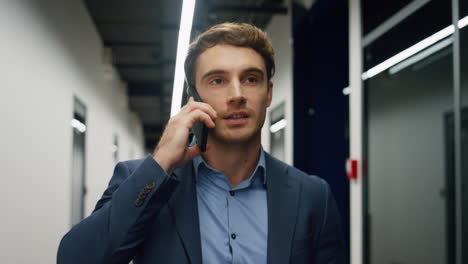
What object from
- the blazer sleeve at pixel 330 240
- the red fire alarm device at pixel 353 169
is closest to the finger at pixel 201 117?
the blazer sleeve at pixel 330 240

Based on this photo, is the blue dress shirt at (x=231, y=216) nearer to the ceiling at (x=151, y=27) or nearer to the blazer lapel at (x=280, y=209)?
the blazer lapel at (x=280, y=209)

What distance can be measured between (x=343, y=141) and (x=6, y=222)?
2832mm

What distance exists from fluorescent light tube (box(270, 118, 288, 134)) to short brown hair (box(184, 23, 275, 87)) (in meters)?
3.56

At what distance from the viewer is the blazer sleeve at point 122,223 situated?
92 cm

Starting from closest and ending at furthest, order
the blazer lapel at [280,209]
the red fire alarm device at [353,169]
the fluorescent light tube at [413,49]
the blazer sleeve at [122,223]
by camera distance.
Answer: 1. the blazer sleeve at [122,223]
2. the blazer lapel at [280,209]
3. the fluorescent light tube at [413,49]
4. the red fire alarm device at [353,169]

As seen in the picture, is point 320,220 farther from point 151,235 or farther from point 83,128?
point 83,128

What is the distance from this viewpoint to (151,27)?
230 inches

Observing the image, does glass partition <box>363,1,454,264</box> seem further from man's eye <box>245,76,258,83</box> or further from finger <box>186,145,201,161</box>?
finger <box>186,145,201,161</box>

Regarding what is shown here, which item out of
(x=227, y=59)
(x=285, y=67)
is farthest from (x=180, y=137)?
(x=285, y=67)

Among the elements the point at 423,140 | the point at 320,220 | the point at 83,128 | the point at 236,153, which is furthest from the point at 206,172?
the point at 83,128

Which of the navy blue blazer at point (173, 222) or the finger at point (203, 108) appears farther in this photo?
the finger at point (203, 108)

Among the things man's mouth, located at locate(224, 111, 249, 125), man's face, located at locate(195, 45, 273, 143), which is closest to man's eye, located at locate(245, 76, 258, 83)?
man's face, located at locate(195, 45, 273, 143)

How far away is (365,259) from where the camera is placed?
272cm

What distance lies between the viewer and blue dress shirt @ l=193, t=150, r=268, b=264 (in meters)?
1.05
